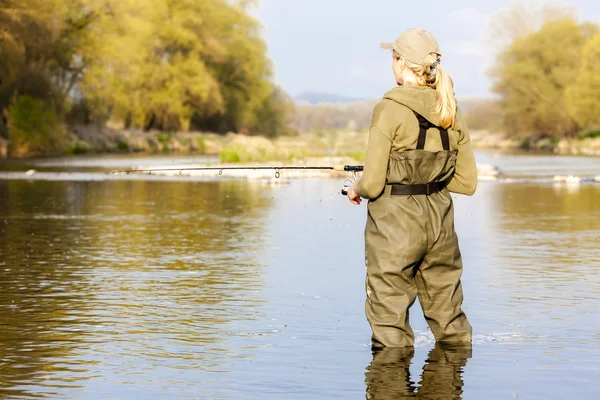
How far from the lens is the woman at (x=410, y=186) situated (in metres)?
7.28

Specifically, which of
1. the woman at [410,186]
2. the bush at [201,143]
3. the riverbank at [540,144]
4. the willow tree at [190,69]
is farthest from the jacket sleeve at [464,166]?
the bush at [201,143]

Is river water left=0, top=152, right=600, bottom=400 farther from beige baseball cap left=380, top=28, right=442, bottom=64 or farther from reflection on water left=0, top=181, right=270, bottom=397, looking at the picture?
beige baseball cap left=380, top=28, right=442, bottom=64

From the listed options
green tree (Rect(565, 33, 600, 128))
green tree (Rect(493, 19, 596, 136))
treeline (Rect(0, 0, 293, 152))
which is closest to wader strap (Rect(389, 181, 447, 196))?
treeline (Rect(0, 0, 293, 152))

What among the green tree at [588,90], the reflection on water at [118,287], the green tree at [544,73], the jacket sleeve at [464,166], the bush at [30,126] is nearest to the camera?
the jacket sleeve at [464,166]

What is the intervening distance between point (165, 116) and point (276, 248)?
72.1 metres

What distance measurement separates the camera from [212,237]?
17.3m

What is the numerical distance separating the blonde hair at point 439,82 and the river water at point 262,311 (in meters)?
1.51

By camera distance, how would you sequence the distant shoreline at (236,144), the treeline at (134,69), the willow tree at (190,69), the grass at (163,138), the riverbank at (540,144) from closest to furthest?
the distant shoreline at (236,144) < the treeline at (134,69) < the grass at (163,138) < the willow tree at (190,69) < the riverbank at (540,144)

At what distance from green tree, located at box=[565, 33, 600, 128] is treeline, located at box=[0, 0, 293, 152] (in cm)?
2309

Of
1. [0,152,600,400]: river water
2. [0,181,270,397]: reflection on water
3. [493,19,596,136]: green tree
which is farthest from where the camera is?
[493,19,596,136]: green tree

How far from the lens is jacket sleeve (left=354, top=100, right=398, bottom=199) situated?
23.7 feet

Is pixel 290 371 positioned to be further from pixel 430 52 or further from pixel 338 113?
pixel 338 113

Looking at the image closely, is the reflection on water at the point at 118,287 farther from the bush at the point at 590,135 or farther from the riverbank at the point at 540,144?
the bush at the point at 590,135

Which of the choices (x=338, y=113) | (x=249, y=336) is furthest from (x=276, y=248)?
(x=338, y=113)
